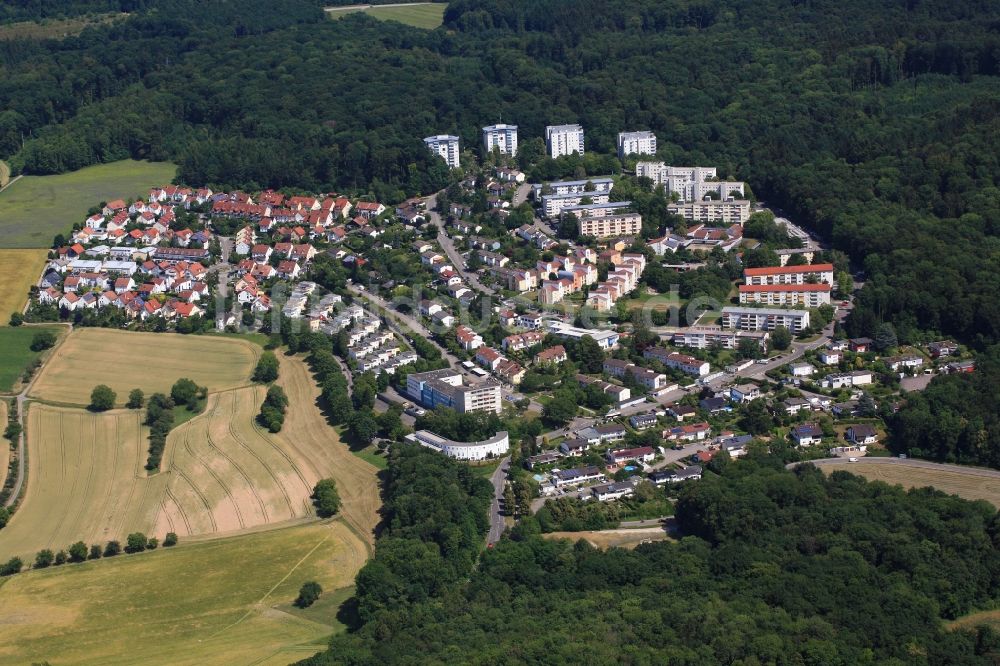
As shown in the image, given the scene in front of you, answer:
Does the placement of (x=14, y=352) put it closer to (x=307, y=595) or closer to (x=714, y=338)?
(x=307, y=595)

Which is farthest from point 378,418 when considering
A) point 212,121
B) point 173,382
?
point 212,121

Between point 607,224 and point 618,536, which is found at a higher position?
point 607,224

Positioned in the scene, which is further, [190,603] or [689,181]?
[689,181]

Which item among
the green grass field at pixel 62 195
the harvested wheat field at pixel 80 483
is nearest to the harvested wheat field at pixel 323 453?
the harvested wheat field at pixel 80 483

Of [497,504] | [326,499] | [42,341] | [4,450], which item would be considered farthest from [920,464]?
[42,341]

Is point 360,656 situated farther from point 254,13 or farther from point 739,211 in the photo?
point 254,13

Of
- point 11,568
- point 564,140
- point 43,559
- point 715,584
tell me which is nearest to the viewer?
point 715,584

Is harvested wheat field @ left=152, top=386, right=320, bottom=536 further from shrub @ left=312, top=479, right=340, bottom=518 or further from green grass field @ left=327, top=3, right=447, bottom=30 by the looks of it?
green grass field @ left=327, top=3, right=447, bottom=30
